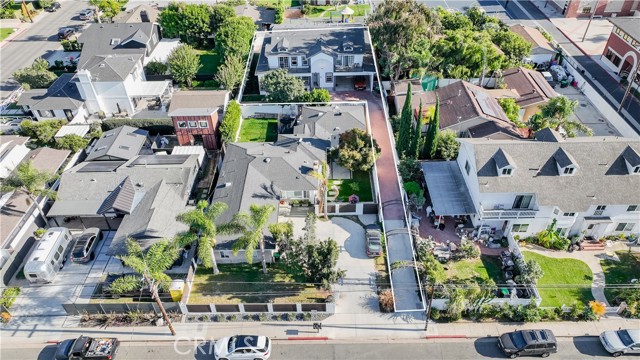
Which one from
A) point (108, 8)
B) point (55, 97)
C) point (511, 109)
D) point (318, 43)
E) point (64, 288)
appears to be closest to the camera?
point (64, 288)

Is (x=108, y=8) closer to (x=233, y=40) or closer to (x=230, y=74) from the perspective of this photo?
(x=233, y=40)

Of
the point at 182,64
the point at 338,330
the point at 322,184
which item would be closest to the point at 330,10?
the point at 182,64

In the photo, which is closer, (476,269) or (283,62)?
(476,269)

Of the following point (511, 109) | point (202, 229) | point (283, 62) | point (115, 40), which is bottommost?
point (511, 109)

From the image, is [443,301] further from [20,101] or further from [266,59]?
[20,101]

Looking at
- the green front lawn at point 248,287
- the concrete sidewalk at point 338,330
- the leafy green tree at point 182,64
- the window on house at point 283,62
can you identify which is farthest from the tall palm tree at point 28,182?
the window on house at point 283,62

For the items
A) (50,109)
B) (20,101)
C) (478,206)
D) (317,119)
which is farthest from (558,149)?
(20,101)

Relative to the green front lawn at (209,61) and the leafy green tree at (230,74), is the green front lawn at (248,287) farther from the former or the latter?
the green front lawn at (209,61)
